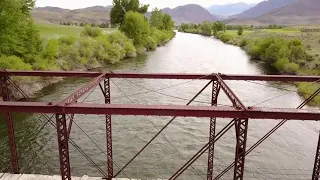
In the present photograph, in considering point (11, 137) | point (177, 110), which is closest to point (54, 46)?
point (11, 137)

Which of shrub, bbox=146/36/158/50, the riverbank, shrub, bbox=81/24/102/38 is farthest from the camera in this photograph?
shrub, bbox=146/36/158/50

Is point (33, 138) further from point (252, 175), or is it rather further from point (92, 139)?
point (252, 175)

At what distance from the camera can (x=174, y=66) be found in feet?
193

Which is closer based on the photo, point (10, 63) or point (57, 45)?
point (10, 63)

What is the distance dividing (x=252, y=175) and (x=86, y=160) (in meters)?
12.9

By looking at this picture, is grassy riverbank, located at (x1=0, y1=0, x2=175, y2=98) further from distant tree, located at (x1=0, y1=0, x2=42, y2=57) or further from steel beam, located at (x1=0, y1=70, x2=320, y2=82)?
steel beam, located at (x1=0, y1=70, x2=320, y2=82)

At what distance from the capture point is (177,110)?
1102 centimetres

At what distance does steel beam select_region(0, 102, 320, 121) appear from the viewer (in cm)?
1081

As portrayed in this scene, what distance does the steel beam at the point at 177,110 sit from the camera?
10.8 m

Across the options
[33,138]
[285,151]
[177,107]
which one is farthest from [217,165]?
[33,138]

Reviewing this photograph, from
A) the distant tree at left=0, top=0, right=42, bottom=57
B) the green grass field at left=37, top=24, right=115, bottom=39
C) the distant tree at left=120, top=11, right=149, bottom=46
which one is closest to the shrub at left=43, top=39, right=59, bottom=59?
the distant tree at left=0, top=0, right=42, bottom=57

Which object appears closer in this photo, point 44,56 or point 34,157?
point 34,157

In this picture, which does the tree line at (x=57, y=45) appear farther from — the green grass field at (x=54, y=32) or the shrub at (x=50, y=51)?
the green grass field at (x=54, y=32)

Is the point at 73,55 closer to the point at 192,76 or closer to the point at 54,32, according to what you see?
the point at 54,32
